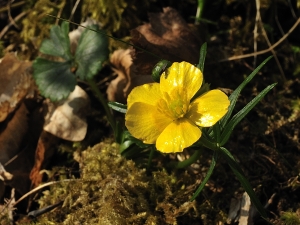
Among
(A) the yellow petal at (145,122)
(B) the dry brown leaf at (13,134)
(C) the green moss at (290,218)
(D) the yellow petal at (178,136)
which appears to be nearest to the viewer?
(D) the yellow petal at (178,136)

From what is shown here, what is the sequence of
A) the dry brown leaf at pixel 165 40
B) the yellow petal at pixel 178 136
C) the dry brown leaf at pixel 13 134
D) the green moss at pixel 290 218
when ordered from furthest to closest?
the dry brown leaf at pixel 13 134
the dry brown leaf at pixel 165 40
the green moss at pixel 290 218
the yellow petal at pixel 178 136

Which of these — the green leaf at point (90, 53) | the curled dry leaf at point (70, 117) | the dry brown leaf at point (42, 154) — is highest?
the green leaf at point (90, 53)

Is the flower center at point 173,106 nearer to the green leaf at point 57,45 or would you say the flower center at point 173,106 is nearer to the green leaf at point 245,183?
the green leaf at point 245,183

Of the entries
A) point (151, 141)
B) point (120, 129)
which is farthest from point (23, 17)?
point (151, 141)

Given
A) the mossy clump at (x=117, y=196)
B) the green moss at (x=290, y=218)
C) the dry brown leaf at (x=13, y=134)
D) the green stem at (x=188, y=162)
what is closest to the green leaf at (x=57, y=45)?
the dry brown leaf at (x=13, y=134)

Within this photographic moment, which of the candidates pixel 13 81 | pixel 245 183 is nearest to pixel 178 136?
pixel 245 183

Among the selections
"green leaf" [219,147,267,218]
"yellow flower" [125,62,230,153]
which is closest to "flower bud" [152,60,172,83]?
"yellow flower" [125,62,230,153]

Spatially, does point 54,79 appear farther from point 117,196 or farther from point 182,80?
point 182,80
